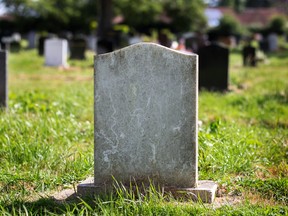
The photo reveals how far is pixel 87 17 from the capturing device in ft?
177

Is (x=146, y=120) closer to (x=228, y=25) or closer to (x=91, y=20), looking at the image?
(x=91, y=20)

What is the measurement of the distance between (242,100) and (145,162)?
6514 mm

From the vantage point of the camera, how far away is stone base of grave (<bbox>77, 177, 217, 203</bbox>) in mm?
4730

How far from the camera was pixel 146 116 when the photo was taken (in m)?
4.89

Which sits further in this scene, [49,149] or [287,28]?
[287,28]

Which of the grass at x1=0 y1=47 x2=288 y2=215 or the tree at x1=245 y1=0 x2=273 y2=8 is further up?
the tree at x1=245 y1=0 x2=273 y2=8

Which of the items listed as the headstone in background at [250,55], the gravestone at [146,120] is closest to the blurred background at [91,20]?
the headstone in background at [250,55]

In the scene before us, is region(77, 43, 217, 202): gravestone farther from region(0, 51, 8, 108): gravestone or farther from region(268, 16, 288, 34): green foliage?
region(268, 16, 288, 34): green foliage

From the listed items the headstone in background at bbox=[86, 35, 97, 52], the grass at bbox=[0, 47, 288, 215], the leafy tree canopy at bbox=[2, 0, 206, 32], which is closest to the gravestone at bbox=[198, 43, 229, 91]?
the grass at bbox=[0, 47, 288, 215]

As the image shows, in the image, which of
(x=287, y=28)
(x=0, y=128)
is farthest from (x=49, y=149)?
(x=287, y=28)

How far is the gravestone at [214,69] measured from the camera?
43.2 feet

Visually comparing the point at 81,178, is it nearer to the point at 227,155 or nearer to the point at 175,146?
the point at 175,146

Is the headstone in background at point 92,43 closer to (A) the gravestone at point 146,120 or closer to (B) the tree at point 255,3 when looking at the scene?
(A) the gravestone at point 146,120

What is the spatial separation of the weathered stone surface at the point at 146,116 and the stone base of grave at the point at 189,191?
72 mm
